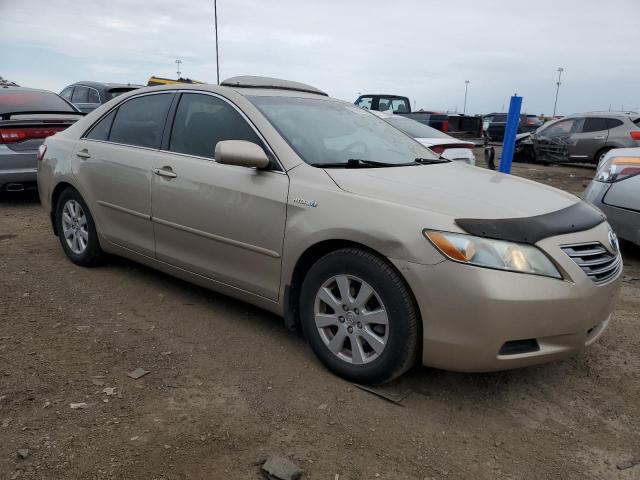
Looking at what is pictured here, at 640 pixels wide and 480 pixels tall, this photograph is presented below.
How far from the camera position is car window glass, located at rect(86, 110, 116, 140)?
14.4 ft

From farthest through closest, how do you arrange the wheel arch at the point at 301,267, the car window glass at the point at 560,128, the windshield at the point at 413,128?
the car window glass at the point at 560,128 → the windshield at the point at 413,128 → the wheel arch at the point at 301,267

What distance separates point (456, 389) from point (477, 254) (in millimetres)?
869

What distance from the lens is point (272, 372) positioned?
304cm

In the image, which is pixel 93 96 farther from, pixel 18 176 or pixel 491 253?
pixel 491 253

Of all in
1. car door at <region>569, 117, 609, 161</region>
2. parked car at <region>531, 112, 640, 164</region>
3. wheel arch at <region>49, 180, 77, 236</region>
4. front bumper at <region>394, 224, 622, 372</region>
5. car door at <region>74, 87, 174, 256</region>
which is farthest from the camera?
car door at <region>569, 117, 609, 161</region>

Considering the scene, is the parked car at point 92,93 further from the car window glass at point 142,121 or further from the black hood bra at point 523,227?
the black hood bra at point 523,227

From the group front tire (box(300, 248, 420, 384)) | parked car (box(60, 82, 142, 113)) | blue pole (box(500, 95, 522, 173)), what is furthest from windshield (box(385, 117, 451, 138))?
parked car (box(60, 82, 142, 113))

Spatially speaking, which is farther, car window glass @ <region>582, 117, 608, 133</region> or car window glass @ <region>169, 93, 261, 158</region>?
car window glass @ <region>582, 117, 608, 133</region>

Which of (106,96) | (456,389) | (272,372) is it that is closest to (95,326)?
(272,372)

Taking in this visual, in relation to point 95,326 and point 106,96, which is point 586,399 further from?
point 106,96

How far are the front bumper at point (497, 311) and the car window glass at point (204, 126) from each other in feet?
4.88

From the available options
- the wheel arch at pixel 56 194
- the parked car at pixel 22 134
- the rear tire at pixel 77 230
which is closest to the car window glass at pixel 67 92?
the parked car at pixel 22 134

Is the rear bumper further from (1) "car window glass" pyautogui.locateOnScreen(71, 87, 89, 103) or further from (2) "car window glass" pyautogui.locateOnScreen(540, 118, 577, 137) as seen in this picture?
(2) "car window glass" pyautogui.locateOnScreen(540, 118, 577, 137)

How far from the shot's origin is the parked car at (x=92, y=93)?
40.0ft
